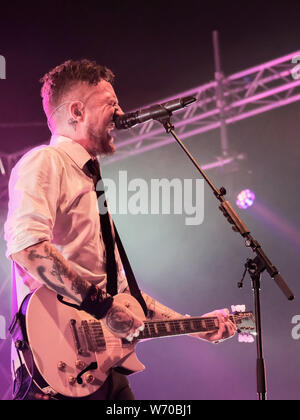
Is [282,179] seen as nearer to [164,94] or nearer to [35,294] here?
[164,94]

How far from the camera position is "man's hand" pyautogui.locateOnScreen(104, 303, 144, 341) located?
6.48 ft

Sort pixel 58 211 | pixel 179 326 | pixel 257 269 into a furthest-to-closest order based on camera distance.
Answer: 1. pixel 179 326
2. pixel 257 269
3. pixel 58 211

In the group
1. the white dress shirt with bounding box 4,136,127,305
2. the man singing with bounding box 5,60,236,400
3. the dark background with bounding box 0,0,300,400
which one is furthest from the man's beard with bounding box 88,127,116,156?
the dark background with bounding box 0,0,300,400

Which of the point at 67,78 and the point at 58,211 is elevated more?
the point at 67,78

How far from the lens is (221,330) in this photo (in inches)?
102

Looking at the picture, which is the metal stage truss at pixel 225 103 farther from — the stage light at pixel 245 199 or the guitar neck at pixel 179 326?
the guitar neck at pixel 179 326

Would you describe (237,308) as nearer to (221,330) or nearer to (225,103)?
(221,330)

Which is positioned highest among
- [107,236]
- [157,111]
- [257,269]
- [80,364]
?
[157,111]

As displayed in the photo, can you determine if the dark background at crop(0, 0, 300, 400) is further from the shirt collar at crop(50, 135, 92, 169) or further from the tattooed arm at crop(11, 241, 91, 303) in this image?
the tattooed arm at crop(11, 241, 91, 303)

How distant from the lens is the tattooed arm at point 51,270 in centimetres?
188

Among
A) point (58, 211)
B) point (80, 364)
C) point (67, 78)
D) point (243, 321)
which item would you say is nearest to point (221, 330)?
point (243, 321)

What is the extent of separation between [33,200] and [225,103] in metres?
3.78

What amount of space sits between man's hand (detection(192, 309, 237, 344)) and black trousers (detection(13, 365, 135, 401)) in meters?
0.56

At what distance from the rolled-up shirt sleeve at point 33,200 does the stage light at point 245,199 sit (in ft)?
12.0
